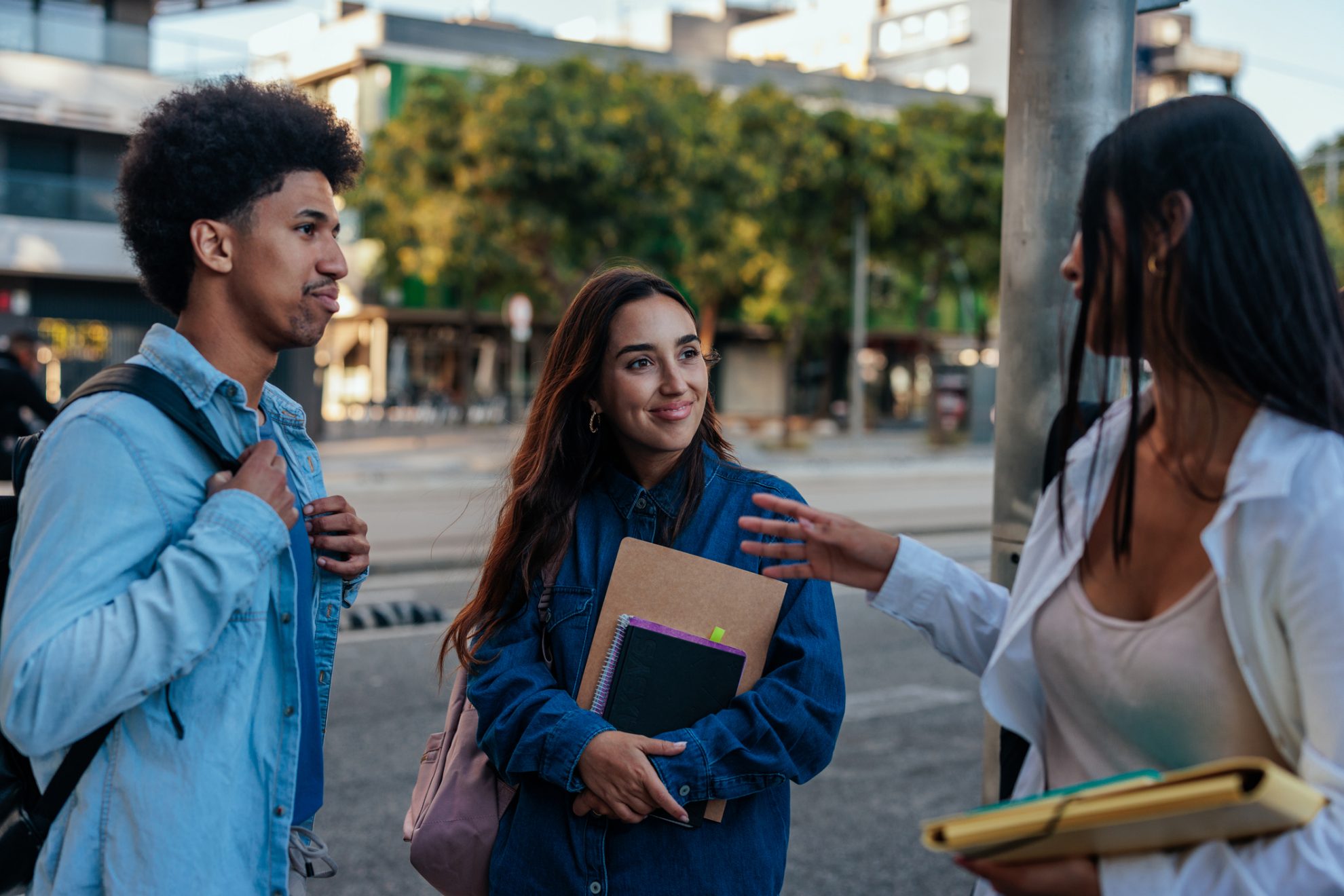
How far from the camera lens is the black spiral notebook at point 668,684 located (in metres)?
2.20

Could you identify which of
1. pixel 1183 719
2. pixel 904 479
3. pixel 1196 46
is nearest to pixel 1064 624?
pixel 1183 719

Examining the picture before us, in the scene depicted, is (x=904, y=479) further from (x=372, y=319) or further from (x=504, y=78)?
(x=372, y=319)

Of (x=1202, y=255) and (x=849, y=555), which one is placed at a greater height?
(x=1202, y=255)

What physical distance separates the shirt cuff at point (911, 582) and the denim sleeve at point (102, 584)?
3.17 feet

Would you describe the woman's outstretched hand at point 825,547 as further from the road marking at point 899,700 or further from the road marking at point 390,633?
the road marking at point 390,633

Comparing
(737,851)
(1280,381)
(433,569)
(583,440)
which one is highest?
(1280,381)

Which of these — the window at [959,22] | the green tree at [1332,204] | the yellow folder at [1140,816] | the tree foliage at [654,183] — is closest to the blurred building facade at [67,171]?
the tree foliage at [654,183]

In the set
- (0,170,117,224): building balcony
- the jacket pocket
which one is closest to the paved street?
the jacket pocket

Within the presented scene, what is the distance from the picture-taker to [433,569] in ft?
35.0

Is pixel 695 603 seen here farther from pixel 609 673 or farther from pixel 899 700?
pixel 899 700

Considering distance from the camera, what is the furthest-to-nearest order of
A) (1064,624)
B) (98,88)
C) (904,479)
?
(98,88)
(904,479)
(1064,624)

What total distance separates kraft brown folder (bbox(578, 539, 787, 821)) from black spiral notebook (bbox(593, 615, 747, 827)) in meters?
0.03

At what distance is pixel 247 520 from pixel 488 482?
16.6 meters

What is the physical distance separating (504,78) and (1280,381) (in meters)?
23.2
